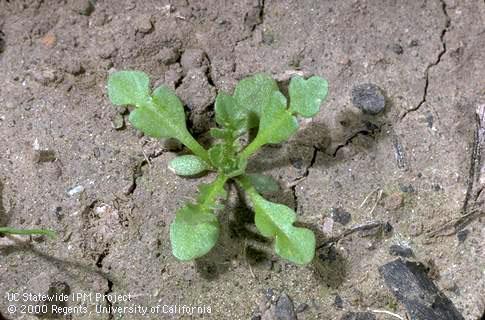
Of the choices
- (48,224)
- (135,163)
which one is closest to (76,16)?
(135,163)

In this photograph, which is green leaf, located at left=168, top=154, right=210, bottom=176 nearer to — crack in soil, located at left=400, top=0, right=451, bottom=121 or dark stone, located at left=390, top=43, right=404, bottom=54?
crack in soil, located at left=400, top=0, right=451, bottom=121

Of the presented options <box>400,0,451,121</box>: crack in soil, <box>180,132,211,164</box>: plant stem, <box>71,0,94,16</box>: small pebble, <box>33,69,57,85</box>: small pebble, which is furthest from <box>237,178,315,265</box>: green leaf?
<box>71,0,94,16</box>: small pebble

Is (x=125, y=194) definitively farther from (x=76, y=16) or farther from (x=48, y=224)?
(x=76, y=16)

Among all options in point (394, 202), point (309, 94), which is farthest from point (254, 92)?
point (394, 202)

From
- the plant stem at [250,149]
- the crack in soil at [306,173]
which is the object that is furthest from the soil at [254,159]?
the plant stem at [250,149]

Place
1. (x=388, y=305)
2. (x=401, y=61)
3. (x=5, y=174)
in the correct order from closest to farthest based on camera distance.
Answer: (x=388, y=305) < (x=5, y=174) < (x=401, y=61)
